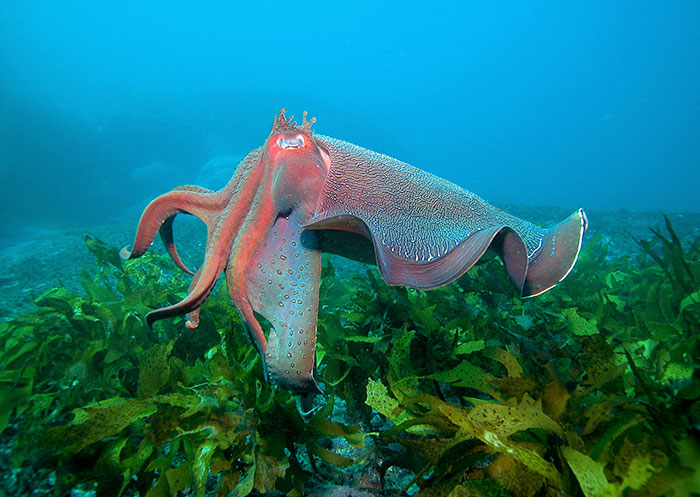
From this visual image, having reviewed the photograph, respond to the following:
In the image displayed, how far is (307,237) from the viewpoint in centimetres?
180

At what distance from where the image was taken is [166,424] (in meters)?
1.67

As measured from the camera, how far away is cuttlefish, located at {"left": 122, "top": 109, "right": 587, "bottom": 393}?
62.4 inches

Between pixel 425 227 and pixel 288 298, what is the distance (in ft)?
3.00

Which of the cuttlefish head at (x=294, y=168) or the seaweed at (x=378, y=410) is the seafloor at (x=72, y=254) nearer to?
the seaweed at (x=378, y=410)

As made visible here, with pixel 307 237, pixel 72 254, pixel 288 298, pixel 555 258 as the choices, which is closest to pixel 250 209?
pixel 307 237

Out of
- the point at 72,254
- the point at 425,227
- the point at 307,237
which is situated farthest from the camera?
the point at 72,254

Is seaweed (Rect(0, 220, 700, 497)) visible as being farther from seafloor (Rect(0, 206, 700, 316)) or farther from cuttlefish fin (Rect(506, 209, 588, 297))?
seafloor (Rect(0, 206, 700, 316))

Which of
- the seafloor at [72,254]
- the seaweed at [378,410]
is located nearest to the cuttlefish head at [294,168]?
the seaweed at [378,410]

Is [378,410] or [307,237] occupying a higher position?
[307,237]

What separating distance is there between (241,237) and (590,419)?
5.98 feet

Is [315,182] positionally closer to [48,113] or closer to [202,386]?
[202,386]

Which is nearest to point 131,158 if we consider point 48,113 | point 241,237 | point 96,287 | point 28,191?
point 48,113

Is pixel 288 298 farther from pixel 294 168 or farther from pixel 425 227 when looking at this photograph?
pixel 425 227

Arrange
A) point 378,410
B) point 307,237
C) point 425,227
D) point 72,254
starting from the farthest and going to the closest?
point 72,254 → point 425,227 → point 307,237 → point 378,410
